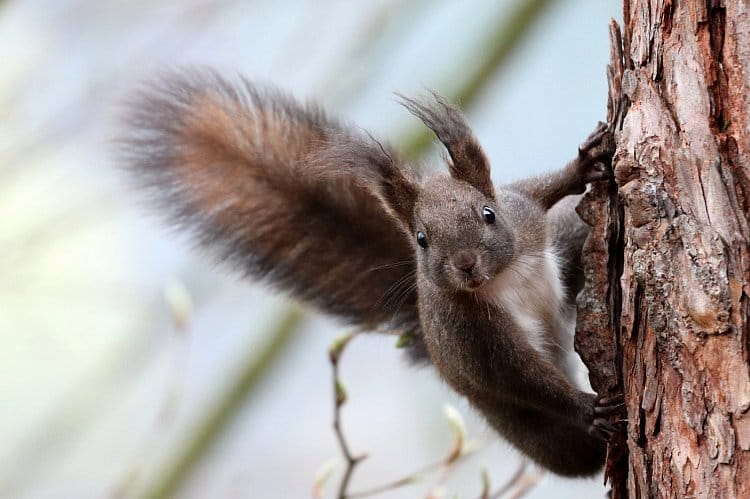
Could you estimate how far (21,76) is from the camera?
292cm

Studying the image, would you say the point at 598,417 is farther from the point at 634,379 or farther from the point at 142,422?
the point at 142,422

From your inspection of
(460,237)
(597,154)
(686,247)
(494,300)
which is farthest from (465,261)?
(686,247)

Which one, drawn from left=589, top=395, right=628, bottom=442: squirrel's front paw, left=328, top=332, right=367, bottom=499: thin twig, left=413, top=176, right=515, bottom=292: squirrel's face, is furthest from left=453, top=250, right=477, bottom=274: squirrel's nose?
left=589, top=395, right=628, bottom=442: squirrel's front paw

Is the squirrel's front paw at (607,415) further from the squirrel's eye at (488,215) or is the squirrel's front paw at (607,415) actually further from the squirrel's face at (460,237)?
the squirrel's eye at (488,215)

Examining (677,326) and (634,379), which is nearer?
(677,326)

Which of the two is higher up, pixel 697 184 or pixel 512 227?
pixel 697 184

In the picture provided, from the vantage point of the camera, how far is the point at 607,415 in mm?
1845

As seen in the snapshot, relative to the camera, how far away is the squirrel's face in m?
2.07

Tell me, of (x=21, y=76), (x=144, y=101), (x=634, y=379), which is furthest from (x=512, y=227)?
(x=21, y=76)

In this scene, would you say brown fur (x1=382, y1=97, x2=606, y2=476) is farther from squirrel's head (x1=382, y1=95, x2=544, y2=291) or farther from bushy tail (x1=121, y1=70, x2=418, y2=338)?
bushy tail (x1=121, y1=70, x2=418, y2=338)

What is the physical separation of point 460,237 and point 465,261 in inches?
2.9

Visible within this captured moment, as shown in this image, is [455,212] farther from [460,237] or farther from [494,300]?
[494,300]

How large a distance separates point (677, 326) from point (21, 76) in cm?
221

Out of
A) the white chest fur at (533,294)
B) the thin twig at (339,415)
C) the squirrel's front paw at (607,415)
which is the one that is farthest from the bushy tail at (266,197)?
the squirrel's front paw at (607,415)
